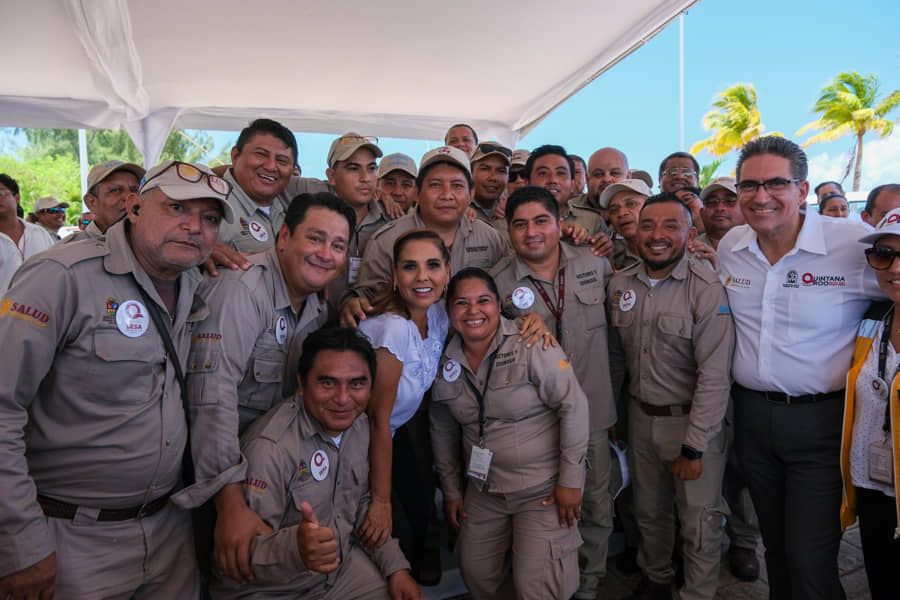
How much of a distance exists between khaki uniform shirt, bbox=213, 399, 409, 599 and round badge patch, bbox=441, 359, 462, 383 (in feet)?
1.71

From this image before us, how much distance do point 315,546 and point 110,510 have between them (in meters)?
0.80

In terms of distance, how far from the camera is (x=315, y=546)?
1977 mm

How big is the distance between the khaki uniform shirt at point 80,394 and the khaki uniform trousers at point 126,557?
9cm

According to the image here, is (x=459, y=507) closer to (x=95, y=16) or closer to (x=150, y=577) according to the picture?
(x=150, y=577)

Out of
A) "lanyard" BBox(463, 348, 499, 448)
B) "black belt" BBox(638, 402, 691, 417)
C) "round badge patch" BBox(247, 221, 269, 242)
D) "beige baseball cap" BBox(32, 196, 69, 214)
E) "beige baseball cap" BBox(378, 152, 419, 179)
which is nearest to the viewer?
"lanyard" BBox(463, 348, 499, 448)

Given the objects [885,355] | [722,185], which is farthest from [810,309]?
[722,185]

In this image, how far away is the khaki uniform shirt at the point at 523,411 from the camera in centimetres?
281

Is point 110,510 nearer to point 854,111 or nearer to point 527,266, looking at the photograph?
point 527,266

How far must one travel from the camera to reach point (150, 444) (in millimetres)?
2020

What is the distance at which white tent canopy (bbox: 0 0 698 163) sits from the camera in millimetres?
5008

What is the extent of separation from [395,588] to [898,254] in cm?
269

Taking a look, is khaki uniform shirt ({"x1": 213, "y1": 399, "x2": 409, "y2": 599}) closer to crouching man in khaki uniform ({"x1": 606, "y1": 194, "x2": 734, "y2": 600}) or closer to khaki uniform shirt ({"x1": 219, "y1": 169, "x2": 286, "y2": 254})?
khaki uniform shirt ({"x1": 219, "y1": 169, "x2": 286, "y2": 254})

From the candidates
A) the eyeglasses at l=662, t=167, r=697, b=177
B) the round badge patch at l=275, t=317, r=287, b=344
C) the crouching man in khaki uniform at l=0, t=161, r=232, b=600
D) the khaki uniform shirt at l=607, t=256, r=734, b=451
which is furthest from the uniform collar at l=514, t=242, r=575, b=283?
the eyeglasses at l=662, t=167, r=697, b=177

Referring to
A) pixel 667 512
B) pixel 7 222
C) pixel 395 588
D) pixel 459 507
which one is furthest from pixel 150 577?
pixel 7 222
